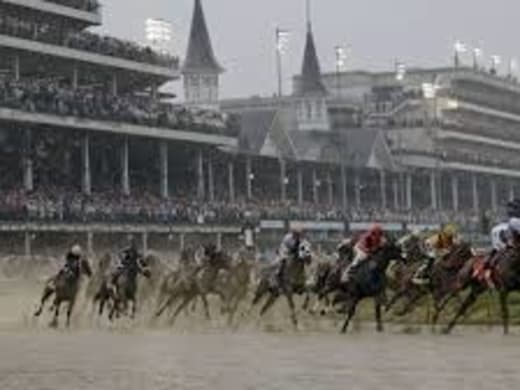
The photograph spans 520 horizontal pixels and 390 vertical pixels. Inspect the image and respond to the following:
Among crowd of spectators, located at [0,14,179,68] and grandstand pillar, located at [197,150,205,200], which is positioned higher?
crowd of spectators, located at [0,14,179,68]

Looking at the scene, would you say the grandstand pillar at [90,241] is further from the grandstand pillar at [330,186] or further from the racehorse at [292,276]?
the grandstand pillar at [330,186]

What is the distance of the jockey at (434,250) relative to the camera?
93.7 feet

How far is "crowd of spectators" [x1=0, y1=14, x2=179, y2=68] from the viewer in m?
68.1

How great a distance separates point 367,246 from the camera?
26.5 m

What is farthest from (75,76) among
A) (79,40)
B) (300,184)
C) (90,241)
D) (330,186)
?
(330,186)

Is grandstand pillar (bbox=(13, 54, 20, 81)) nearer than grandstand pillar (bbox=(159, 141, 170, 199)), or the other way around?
grandstand pillar (bbox=(13, 54, 20, 81))

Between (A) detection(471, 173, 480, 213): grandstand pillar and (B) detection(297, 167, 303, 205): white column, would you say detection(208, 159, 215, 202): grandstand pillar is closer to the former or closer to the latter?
(B) detection(297, 167, 303, 205): white column

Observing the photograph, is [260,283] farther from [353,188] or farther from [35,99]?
[353,188]

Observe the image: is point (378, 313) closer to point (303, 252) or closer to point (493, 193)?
point (303, 252)

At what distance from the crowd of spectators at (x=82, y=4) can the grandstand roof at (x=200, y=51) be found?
39818 mm

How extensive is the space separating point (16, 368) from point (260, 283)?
11161 millimetres

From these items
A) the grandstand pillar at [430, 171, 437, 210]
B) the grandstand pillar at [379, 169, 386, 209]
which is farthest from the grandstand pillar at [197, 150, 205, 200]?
the grandstand pillar at [430, 171, 437, 210]

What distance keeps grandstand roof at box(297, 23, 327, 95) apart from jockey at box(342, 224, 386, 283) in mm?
107165

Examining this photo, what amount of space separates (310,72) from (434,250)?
10893 centimetres
